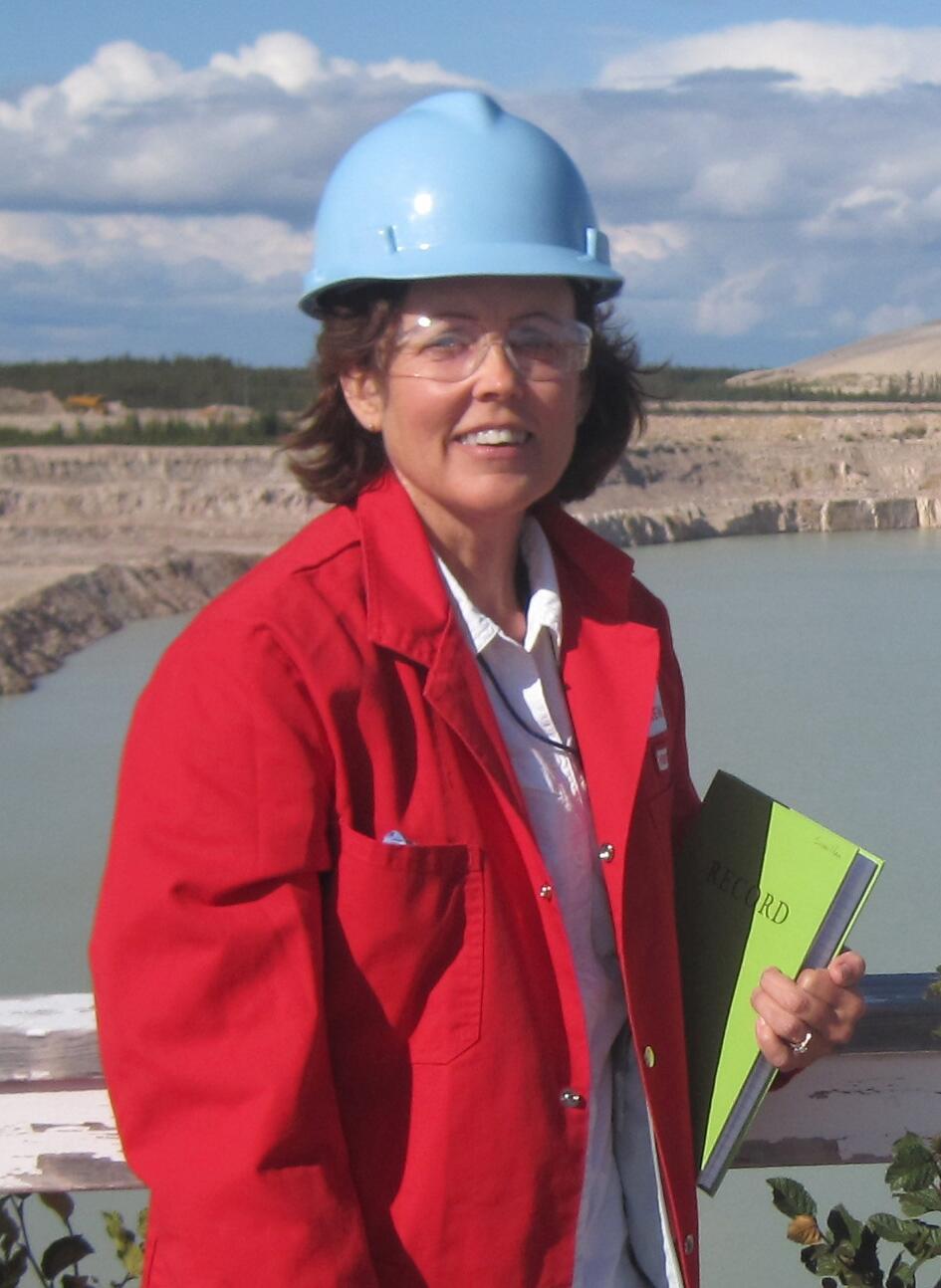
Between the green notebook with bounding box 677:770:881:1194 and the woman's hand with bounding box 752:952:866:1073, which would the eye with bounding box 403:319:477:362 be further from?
the woman's hand with bounding box 752:952:866:1073

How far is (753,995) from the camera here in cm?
144

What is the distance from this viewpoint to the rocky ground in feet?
38.4

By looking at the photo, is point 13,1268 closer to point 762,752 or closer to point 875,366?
point 762,752

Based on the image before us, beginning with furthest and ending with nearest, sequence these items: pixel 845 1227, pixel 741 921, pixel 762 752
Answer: pixel 762 752 < pixel 845 1227 < pixel 741 921

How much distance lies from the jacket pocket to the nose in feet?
1.28

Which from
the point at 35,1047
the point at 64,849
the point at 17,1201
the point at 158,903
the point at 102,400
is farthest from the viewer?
the point at 102,400

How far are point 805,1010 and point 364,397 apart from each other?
26.5 inches

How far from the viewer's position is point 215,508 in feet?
61.3

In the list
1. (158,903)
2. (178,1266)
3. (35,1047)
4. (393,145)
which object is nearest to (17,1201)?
(35,1047)

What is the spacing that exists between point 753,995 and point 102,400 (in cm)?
3624

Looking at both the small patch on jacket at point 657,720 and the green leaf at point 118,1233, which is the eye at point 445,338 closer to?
the small patch on jacket at point 657,720

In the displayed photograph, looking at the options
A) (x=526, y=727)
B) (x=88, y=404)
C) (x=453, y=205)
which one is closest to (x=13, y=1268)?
(x=526, y=727)

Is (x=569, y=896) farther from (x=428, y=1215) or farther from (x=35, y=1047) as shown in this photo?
(x=35, y=1047)

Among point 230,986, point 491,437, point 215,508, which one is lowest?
point 215,508
